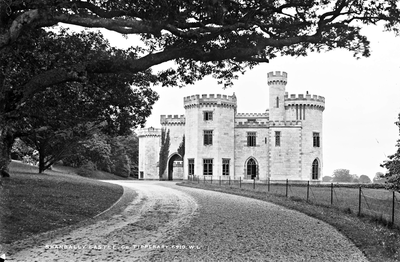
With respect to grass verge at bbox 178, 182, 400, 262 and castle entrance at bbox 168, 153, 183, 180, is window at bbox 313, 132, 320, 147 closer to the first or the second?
castle entrance at bbox 168, 153, 183, 180

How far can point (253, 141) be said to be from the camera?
145 feet

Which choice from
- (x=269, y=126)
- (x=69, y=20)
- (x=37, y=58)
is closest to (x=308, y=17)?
(x=69, y=20)

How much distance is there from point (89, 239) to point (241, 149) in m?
35.6

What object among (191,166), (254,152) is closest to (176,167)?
(191,166)

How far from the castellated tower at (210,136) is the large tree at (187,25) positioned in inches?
1111

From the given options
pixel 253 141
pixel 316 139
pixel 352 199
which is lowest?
pixel 352 199

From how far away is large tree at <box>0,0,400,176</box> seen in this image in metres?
10.1

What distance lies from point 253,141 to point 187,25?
33414 millimetres

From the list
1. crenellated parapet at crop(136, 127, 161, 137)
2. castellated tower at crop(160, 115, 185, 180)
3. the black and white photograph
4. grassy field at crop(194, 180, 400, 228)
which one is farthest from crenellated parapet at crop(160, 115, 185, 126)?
the black and white photograph

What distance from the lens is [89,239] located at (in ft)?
30.3

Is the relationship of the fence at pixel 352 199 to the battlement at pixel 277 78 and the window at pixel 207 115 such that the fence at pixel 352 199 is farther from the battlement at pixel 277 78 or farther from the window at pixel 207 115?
the battlement at pixel 277 78

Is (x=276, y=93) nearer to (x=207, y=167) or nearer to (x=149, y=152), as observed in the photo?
(x=207, y=167)

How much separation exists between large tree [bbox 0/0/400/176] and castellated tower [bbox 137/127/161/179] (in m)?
37.3

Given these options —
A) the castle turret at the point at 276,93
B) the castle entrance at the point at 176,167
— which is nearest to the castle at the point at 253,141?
the castle turret at the point at 276,93
